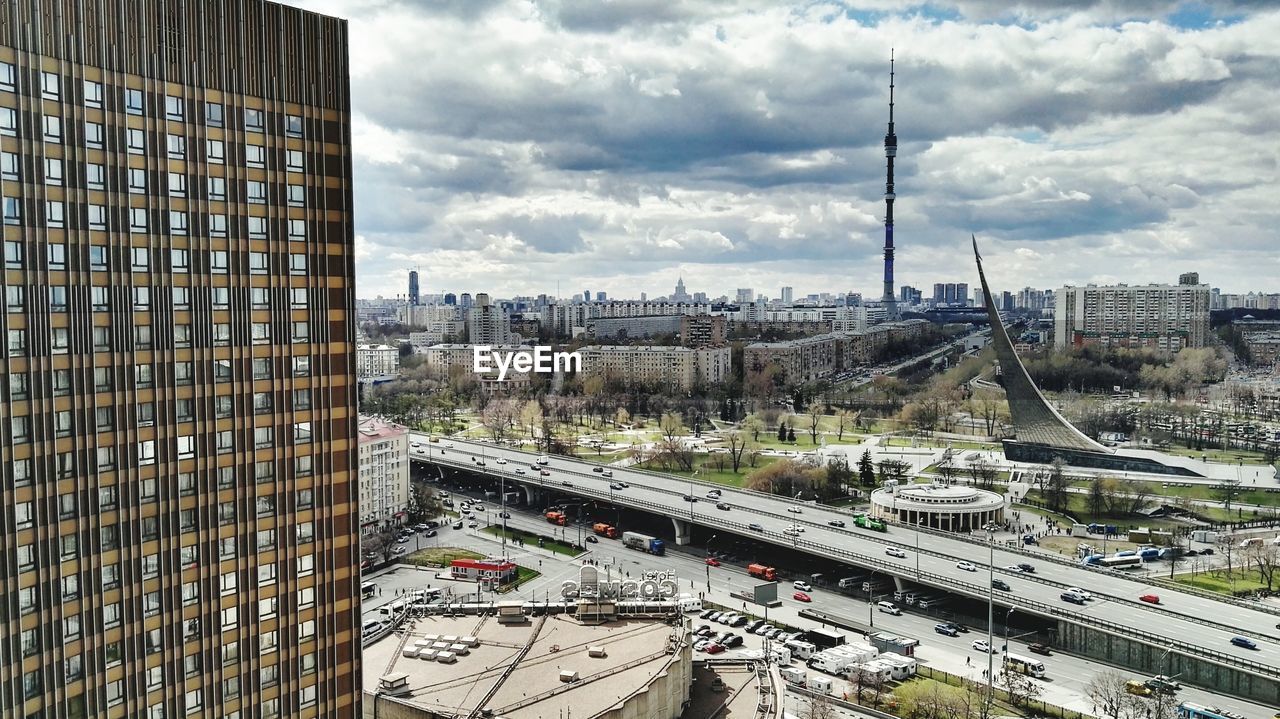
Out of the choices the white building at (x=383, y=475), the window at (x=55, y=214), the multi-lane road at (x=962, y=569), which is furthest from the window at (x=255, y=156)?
the white building at (x=383, y=475)

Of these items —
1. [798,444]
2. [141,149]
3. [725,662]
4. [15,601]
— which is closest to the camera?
[15,601]

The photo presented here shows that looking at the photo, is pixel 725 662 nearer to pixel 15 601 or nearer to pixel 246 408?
pixel 246 408

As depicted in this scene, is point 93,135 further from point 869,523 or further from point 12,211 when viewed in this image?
point 869,523

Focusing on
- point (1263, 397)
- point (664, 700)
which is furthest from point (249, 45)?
point (1263, 397)

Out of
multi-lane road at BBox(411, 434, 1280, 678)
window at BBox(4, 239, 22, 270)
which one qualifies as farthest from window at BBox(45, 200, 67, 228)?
multi-lane road at BBox(411, 434, 1280, 678)

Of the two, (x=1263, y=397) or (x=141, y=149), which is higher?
(x=141, y=149)

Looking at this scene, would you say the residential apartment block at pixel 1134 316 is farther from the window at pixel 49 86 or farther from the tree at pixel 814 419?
the window at pixel 49 86

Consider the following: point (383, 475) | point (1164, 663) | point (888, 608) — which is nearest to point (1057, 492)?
point (888, 608)
